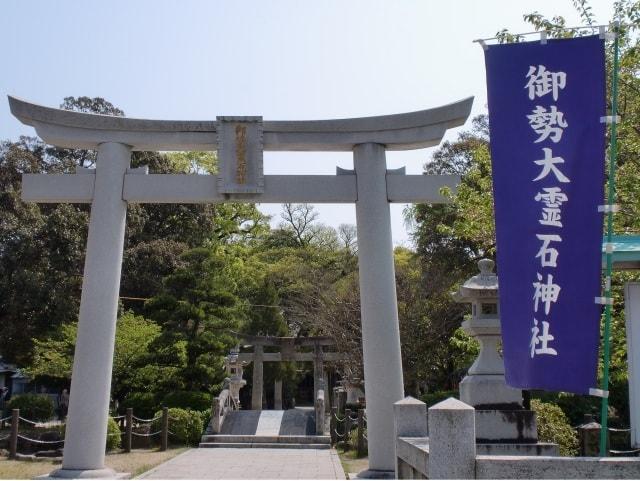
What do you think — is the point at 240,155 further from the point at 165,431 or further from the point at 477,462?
the point at 165,431

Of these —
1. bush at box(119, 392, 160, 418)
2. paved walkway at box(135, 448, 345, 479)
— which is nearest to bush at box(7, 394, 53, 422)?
bush at box(119, 392, 160, 418)

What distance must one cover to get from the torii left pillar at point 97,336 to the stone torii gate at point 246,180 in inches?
1.0

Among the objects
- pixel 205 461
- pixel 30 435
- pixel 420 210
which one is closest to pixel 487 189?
pixel 205 461

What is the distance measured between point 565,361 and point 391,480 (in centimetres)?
600

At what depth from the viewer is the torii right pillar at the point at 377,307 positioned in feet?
37.4

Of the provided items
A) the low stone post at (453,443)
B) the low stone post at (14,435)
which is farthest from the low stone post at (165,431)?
the low stone post at (453,443)

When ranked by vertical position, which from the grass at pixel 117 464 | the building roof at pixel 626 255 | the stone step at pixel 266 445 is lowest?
→ the grass at pixel 117 464

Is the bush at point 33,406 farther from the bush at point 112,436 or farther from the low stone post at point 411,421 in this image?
the low stone post at point 411,421

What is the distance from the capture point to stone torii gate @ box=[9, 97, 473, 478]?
1176cm

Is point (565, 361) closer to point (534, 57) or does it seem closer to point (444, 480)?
point (444, 480)

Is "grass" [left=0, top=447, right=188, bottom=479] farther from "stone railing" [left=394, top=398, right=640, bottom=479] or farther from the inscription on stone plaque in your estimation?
"stone railing" [left=394, top=398, right=640, bottom=479]

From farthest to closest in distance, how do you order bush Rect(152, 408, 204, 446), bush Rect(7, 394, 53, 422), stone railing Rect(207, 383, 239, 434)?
bush Rect(7, 394, 53, 422), stone railing Rect(207, 383, 239, 434), bush Rect(152, 408, 204, 446)

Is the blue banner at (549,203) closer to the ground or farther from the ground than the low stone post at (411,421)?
farther from the ground

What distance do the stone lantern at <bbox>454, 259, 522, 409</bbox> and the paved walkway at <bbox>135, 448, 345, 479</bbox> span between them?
19.0ft
